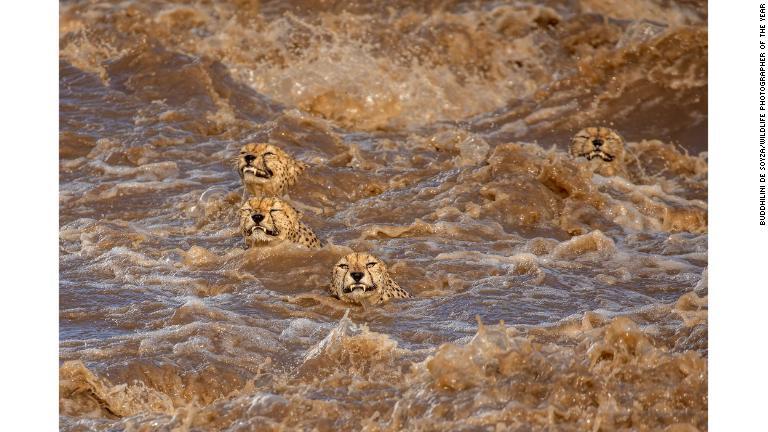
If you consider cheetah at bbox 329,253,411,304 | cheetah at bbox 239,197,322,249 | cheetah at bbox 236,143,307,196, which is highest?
cheetah at bbox 236,143,307,196

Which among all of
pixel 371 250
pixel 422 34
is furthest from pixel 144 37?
pixel 371 250

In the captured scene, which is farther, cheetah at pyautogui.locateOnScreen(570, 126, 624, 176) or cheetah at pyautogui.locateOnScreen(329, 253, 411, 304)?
cheetah at pyautogui.locateOnScreen(570, 126, 624, 176)

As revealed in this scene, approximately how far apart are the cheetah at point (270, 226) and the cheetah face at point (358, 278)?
1146 mm

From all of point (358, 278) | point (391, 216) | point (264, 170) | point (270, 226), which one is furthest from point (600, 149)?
point (358, 278)

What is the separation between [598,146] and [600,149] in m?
0.04

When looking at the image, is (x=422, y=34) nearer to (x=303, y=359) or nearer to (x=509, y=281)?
(x=509, y=281)

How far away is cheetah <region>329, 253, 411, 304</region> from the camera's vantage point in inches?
415

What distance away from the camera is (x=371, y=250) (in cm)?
1209

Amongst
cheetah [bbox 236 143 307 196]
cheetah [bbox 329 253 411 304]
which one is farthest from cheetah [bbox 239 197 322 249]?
cheetah [bbox 236 143 307 196]

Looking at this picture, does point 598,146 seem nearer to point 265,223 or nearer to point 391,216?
point 391,216

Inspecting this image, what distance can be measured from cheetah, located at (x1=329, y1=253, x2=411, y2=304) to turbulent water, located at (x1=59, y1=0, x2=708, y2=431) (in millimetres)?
127

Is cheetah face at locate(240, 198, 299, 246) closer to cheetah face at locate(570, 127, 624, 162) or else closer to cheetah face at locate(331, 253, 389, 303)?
cheetah face at locate(331, 253, 389, 303)

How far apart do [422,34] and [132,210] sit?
6392mm

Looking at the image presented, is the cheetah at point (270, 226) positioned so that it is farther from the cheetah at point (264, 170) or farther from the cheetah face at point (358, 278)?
the cheetah at point (264, 170)
